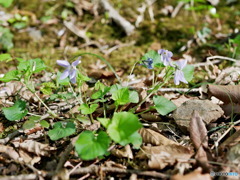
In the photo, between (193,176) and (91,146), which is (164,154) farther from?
(91,146)

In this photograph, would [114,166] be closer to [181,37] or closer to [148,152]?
[148,152]

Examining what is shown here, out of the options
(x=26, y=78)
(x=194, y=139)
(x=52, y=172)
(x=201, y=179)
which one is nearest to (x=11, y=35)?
(x=26, y=78)

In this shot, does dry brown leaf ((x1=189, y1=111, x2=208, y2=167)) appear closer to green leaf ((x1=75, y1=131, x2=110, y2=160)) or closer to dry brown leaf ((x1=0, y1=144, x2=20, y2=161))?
green leaf ((x1=75, y1=131, x2=110, y2=160))

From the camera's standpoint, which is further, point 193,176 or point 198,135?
point 198,135

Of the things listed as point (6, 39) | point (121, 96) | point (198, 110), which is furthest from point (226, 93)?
point (6, 39)

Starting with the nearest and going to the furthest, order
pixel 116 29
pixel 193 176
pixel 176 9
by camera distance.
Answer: pixel 193 176, pixel 116 29, pixel 176 9

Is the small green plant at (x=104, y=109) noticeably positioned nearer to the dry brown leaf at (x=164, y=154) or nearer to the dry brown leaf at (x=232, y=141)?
the dry brown leaf at (x=164, y=154)
